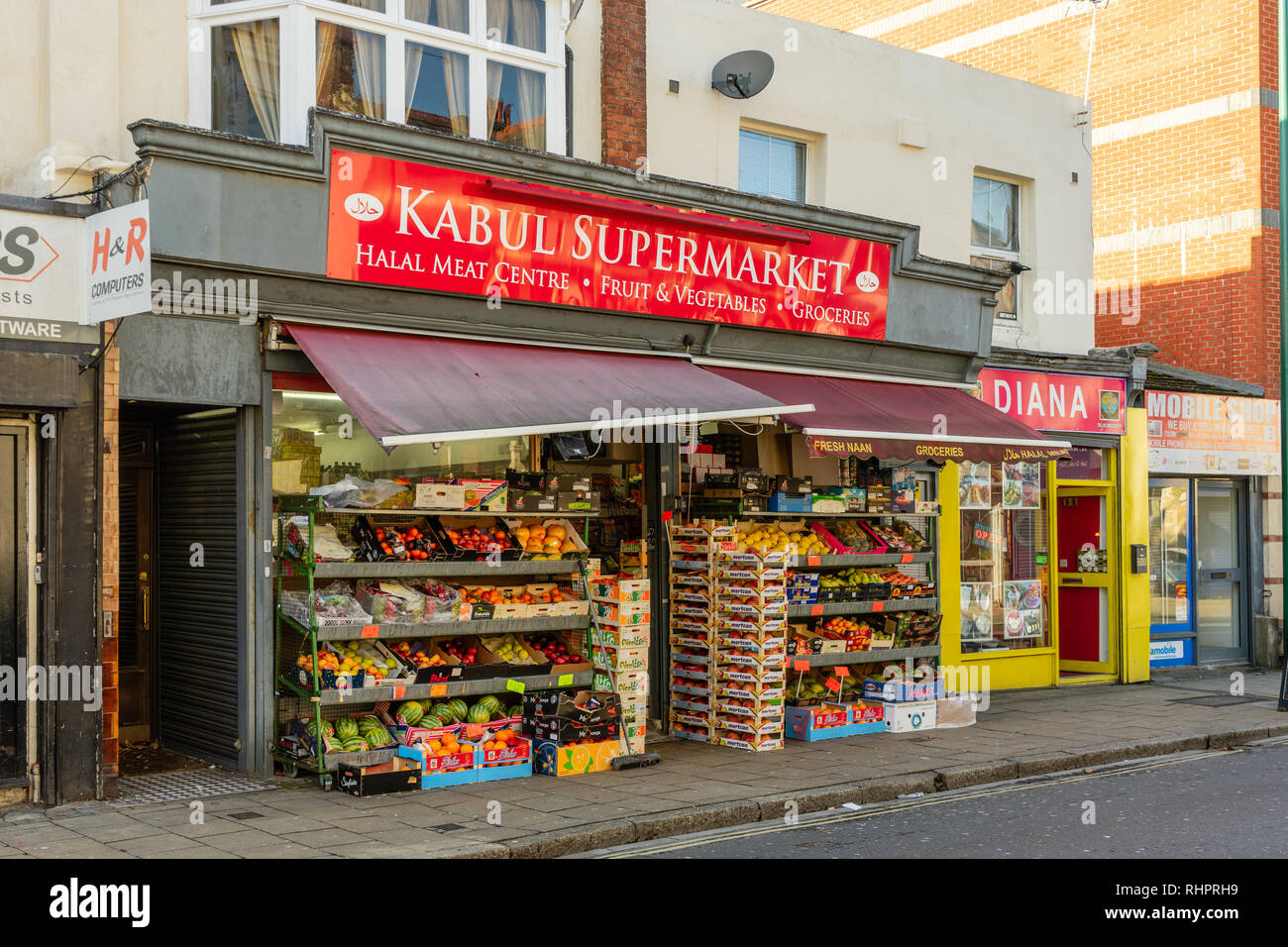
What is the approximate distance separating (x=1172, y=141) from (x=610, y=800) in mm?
15853

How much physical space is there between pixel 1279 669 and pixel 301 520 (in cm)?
1476

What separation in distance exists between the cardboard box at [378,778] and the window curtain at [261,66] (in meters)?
5.01

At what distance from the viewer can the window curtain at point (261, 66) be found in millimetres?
10312

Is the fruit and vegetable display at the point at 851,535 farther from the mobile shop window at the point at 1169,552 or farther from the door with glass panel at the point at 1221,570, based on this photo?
the door with glass panel at the point at 1221,570

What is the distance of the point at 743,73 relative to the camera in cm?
1334

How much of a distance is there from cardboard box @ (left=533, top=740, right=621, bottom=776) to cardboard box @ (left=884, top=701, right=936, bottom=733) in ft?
11.2

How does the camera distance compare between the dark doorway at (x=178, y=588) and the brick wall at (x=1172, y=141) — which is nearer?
the dark doorway at (x=178, y=588)

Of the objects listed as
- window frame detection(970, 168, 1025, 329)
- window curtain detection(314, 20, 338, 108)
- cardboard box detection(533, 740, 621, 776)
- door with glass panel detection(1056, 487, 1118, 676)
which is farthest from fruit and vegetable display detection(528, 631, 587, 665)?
door with glass panel detection(1056, 487, 1118, 676)

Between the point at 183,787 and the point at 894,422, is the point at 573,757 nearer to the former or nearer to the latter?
the point at 183,787

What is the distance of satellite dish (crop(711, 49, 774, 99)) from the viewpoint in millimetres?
13281

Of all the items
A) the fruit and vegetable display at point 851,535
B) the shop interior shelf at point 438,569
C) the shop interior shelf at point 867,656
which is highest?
the fruit and vegetable display at point 851,535

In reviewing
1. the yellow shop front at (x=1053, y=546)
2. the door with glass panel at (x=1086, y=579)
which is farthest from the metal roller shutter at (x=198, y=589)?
the door with glass panel at (x=1086, y=579)
